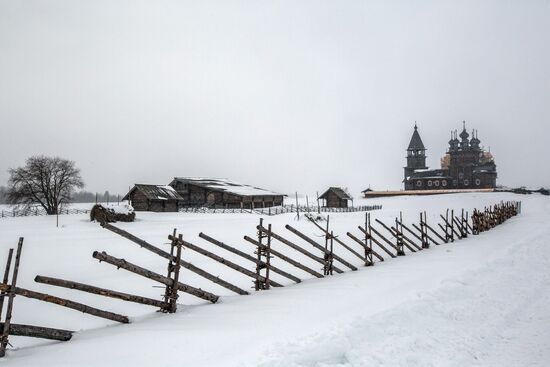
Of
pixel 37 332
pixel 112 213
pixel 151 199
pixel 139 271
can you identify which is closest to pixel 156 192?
pixel 151 199

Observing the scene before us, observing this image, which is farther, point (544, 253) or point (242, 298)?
point (544, 253)

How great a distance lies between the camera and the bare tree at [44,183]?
4384 cm

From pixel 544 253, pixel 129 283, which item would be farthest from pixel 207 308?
pixel 544 253

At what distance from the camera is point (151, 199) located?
41.5m

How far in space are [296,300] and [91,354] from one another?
4395 millimetres

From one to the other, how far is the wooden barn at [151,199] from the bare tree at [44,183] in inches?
371

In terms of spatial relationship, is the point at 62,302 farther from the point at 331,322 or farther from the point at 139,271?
the point at 331,322

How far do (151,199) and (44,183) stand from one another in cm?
→ 1591

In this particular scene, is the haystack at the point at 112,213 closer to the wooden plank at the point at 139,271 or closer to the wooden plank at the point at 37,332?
the wooden plank at the point at 139,271

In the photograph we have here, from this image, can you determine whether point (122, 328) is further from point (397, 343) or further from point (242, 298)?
point (397, 343)

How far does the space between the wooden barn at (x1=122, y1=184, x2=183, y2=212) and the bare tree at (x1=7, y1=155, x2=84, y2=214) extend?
30.9ft

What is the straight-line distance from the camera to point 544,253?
15.4m

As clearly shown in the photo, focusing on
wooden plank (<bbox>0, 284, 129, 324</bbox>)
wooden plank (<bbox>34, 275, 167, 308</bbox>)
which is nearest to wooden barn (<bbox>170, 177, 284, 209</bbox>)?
wooden plank (<bbox>34, 275, 167, 308</bbox>)

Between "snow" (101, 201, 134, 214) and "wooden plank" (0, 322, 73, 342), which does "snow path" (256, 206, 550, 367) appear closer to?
"wooden plank" (0, 322, 73, 342)
